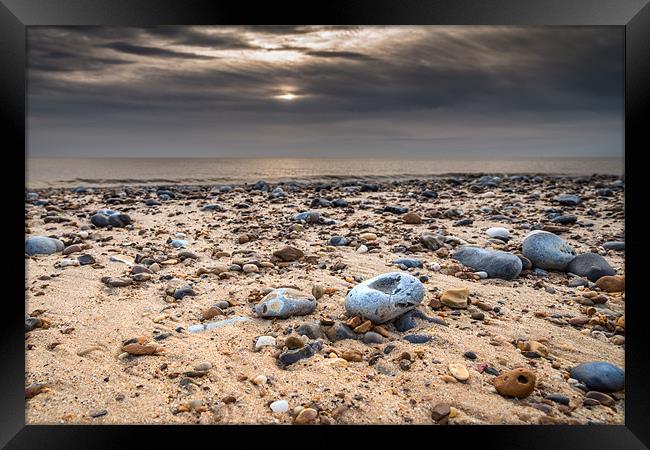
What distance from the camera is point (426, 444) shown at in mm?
2061

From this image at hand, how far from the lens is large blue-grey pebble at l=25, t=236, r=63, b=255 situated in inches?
195

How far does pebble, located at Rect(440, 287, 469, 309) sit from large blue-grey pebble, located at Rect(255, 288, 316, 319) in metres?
1.00

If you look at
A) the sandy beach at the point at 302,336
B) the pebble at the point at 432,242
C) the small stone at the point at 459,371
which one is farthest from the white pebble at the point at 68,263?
the small stone at the point at 459,371

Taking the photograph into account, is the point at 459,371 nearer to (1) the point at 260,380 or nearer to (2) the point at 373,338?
(2) the point at 373,338

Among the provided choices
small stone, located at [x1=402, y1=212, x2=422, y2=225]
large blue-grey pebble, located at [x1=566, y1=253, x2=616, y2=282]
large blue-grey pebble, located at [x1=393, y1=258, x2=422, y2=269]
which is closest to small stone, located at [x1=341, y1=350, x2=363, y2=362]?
large blue-grey pebble, located at [x1=393, y1=258, x2=422, y2=269]

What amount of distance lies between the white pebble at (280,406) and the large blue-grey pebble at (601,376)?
160cm


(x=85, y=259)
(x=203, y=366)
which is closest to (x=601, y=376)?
(x=203, y=366)

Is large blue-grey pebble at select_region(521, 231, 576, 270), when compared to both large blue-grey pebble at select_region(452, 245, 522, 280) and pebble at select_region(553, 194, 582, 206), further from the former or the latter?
pebble at select_region(553, 194, 582, 206)

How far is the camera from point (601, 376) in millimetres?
2430

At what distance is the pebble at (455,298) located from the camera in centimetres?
344

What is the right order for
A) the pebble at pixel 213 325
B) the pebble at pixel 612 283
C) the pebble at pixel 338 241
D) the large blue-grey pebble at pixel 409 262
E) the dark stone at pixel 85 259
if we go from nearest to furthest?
the pebble at pixel 213 325, the pebble at pixel 612 283, the large blue-grey pebble at pixel 409 262, the dark stone at pixel 85 259, the pebble at pixel 338 241

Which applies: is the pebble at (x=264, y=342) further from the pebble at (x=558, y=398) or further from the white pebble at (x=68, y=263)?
the white pebble at (x=68, y=263)
